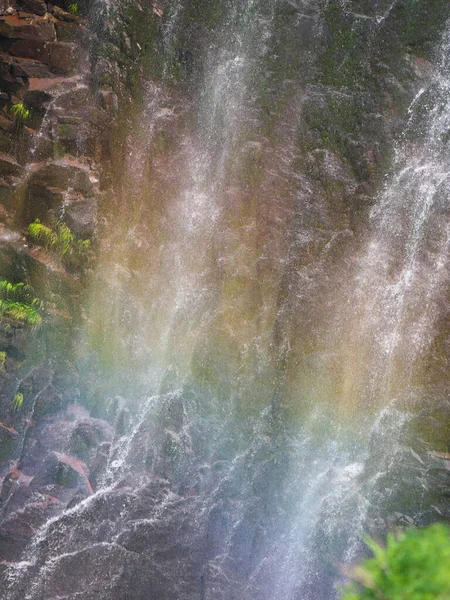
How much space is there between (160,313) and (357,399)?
3786 millimetres

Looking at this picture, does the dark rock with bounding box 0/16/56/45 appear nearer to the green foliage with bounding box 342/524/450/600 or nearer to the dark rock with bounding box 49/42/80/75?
the dark rock with bounding box 49/42/80/75

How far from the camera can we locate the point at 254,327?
9.48 metres

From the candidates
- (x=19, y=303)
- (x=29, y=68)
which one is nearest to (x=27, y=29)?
(x=29, y=68)

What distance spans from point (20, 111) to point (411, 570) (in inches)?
354

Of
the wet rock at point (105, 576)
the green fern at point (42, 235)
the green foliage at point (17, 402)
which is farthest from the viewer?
the green fern at point (42, 235)

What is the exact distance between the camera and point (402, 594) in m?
2.68

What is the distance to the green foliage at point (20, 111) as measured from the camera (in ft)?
29.8

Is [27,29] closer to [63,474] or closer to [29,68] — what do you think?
[29,68]

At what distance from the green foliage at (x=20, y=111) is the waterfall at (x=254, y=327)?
1.74 meters

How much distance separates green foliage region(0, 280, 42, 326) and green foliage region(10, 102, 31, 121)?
2809 millimetres

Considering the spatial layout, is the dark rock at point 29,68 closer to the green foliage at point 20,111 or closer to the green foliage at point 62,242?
the green foliage at point 20,111

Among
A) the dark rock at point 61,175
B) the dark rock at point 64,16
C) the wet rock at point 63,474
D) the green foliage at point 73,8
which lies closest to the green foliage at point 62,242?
the dark rock at point 61,175

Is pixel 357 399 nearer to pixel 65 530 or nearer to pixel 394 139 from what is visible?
pixel 394 139

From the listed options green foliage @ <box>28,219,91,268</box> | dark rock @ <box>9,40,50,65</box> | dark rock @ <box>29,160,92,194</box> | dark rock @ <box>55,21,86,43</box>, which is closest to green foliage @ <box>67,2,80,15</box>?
dark rock @ <box>55,21,86,43</box>
